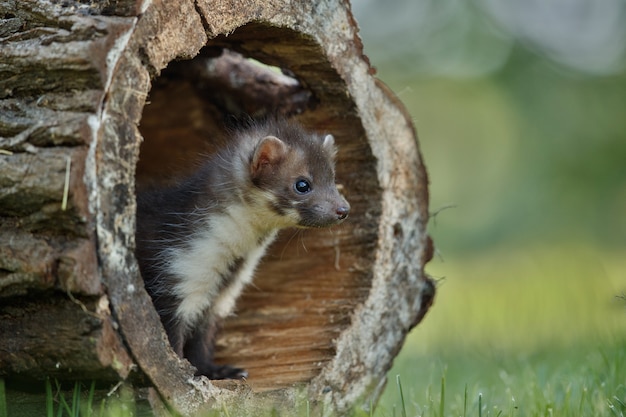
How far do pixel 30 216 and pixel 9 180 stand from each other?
0.16m

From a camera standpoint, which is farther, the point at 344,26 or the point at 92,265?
the point at 344,26

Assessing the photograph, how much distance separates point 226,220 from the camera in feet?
15.5

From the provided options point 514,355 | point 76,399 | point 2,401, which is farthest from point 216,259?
point 514,355

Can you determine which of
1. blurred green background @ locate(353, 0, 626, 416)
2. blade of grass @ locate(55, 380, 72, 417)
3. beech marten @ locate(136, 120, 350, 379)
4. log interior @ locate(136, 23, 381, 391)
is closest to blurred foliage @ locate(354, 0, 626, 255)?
blurred green background @ locate(353, 0, 626, 416)

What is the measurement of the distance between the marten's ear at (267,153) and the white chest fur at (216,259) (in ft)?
0.82

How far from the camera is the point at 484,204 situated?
720 inches

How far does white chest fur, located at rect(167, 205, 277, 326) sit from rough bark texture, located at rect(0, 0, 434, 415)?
46 centimetres

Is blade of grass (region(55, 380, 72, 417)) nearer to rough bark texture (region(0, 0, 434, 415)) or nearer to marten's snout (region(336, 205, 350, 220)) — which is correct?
rough bark texture (region(0, 0, 434, 415))

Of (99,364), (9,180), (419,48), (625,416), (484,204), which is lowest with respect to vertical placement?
(484,204)

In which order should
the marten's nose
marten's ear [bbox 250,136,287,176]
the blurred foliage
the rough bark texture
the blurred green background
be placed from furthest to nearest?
the blurred foliage, the blurred green background, marten's ear [bbox 250,136,287,176], the marten's nose, the rough bark texture

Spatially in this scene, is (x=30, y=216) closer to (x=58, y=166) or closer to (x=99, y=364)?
(x=58, y=166)

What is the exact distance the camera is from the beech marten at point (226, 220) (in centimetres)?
458

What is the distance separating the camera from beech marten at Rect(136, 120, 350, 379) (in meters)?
4.58

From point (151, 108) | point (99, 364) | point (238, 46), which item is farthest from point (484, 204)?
point (99, 364)
